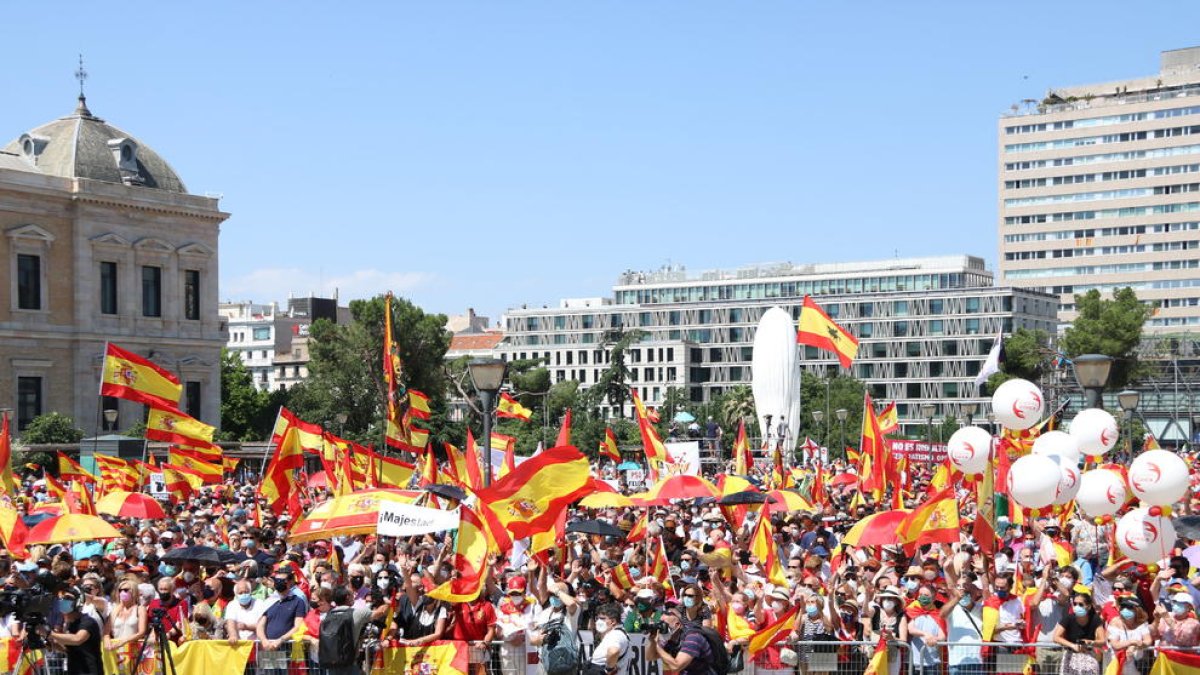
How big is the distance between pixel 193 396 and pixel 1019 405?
58107 millimetres

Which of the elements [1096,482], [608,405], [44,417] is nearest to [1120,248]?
[608,405]

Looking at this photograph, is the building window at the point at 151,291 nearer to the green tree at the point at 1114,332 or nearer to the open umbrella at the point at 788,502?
the green tree at the point at 1114,332

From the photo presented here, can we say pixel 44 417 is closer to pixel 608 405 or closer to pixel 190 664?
pixel 190 664

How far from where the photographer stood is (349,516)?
61.4 feet

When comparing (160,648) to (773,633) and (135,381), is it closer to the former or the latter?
(773,633)

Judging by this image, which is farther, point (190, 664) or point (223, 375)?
point (223, 375)

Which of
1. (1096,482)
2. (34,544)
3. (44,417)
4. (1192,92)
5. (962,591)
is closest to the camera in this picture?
(962,591)

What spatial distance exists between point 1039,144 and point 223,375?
215 feet

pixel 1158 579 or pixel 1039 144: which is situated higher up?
pixel 1039 144

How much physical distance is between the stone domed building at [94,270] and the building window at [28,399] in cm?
4

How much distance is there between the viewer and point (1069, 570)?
1397cm

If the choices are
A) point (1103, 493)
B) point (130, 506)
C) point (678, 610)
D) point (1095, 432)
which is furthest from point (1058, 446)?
point (130, 506)

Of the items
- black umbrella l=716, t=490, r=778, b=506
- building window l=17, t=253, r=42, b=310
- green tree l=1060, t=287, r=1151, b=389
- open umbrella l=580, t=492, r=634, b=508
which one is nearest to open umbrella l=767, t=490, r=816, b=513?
black umbrella l=716, t=490, r=778, b=506

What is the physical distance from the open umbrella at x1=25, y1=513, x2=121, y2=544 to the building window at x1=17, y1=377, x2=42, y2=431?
163 feet
